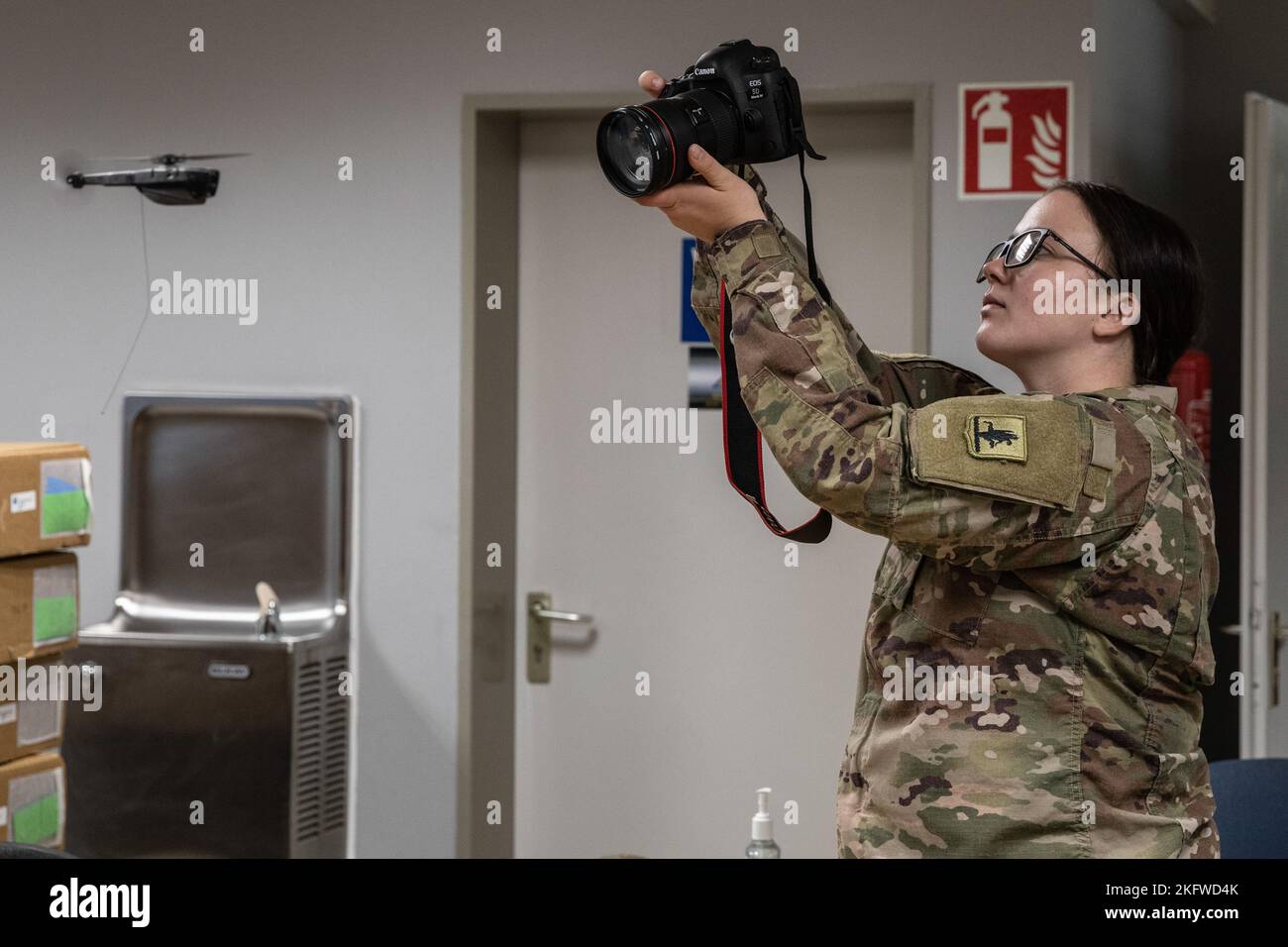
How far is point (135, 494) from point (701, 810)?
1.24m

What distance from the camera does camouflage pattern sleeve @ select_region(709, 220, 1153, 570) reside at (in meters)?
0.78

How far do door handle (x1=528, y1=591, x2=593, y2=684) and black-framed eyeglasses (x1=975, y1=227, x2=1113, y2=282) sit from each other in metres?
1.56

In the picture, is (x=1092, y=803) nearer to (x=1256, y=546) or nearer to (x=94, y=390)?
(x=1256, y=546)

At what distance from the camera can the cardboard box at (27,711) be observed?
150 centimetres

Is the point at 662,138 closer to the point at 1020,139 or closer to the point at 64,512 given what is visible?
the point at 64,512

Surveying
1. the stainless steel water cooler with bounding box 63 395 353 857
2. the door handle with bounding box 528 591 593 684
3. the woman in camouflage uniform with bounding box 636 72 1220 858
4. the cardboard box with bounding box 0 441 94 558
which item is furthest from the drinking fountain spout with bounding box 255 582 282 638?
the woman in camouflage uniform with bounding box 636 72 1220 858

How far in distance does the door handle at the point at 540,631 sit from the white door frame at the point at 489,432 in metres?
0.04

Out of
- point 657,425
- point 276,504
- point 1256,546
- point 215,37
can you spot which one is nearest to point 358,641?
point 276,504

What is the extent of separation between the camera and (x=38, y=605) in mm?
1521

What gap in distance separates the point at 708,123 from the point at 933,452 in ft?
1.02

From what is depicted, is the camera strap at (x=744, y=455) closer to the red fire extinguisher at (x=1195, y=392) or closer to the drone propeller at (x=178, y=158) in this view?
the red fire extinguisher at (x=1195, y=392)

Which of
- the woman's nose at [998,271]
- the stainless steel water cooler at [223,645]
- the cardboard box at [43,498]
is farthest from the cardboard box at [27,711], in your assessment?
the woman's nose at [998,271]

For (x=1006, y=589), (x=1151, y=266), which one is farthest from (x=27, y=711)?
(x=1151, y=266)

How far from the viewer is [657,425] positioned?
7.86ft
